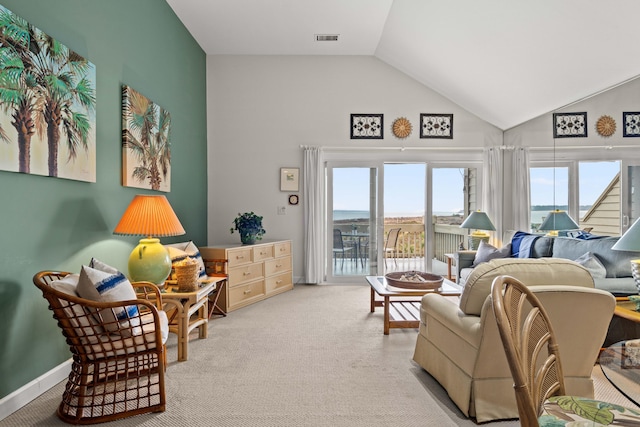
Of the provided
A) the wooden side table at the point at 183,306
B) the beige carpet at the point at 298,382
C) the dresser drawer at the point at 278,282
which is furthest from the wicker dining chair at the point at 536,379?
the dresser drawer at the point at 278,282

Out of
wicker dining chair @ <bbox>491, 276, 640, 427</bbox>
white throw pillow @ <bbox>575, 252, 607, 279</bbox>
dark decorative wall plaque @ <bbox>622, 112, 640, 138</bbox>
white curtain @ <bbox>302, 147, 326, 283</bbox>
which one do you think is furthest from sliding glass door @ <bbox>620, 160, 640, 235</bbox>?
white curtain @ <bbox>302, 147, 326, 283</bbox>

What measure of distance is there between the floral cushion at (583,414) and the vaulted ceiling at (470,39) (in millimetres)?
3000

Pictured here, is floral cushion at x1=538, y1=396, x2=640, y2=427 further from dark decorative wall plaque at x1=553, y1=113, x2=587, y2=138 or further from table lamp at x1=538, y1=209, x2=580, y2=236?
dark decorative wall plaque at x1=553, y1=113, x2=587, y2=138

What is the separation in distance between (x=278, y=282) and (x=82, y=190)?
9.65 ft

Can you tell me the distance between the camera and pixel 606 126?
3623 mm

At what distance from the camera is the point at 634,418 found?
1.03 m

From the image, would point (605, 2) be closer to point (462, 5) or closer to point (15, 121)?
point (462, 5)

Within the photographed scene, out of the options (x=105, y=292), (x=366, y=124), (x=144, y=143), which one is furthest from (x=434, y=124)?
(x=105, y=292)

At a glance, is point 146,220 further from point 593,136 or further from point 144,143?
point 593,136

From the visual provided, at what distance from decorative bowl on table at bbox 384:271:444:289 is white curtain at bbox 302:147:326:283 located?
205 centimetres

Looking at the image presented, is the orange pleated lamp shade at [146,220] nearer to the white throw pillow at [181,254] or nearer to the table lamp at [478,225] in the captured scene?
the white throw pillow at [181,254]

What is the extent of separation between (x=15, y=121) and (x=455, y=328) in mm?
2692

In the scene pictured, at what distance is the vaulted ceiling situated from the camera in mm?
3225

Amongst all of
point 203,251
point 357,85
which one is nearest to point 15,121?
point 203,251
